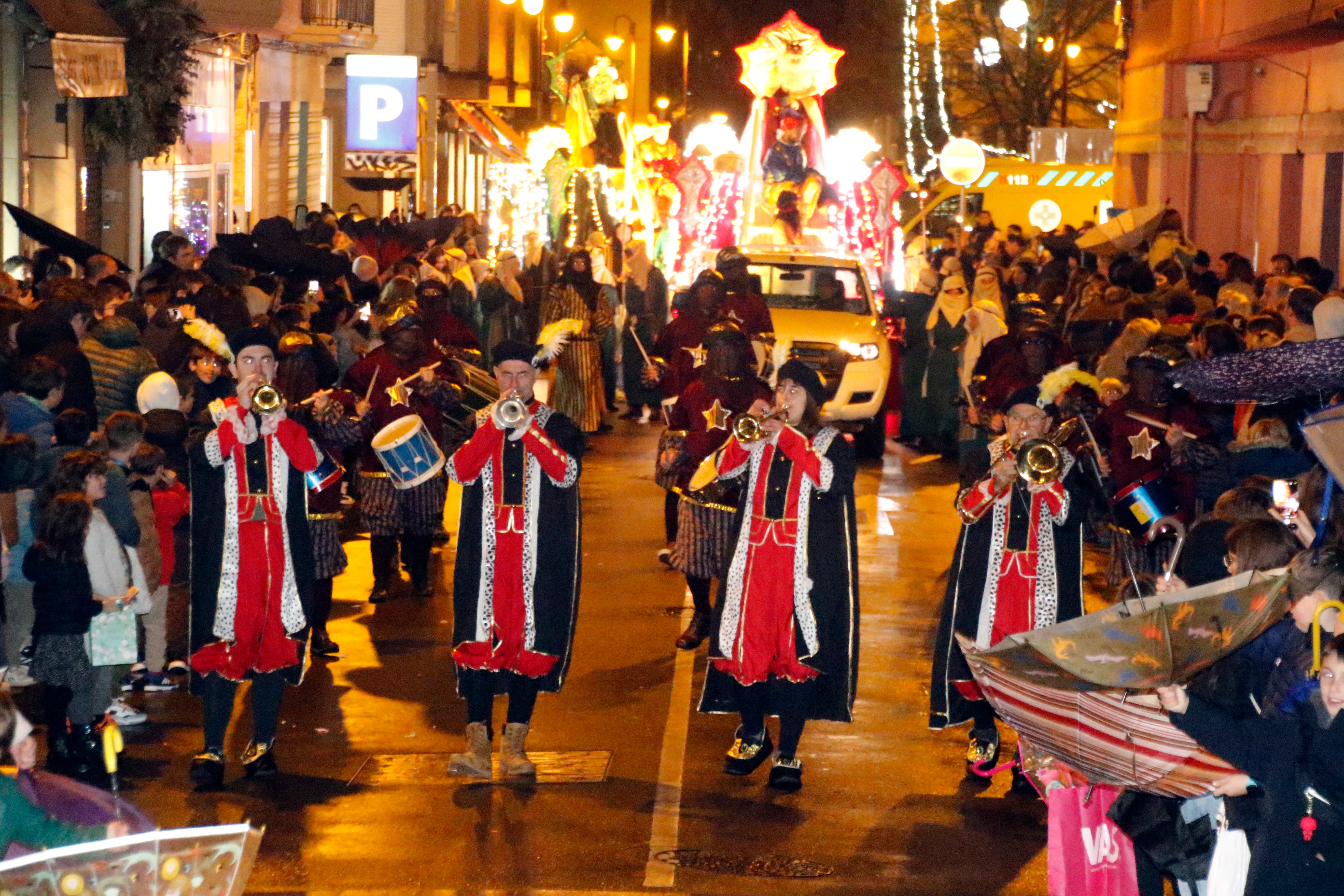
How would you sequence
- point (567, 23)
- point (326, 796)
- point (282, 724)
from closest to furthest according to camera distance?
point (326, 796)
point (282, 724)
point (567, 23)

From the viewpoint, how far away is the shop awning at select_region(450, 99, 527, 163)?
4388cm

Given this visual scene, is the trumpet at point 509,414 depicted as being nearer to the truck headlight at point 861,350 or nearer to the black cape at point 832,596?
the black cape at point 832,596

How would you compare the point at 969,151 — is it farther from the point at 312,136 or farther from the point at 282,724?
the point at 282,724

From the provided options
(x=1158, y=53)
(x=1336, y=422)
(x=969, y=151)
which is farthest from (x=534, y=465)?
(x=1158, y=53)

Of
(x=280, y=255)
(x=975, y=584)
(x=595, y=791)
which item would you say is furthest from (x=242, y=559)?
(x=280, y=255)

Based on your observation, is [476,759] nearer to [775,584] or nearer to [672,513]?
[775,584]

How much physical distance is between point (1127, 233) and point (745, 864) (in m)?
15.1

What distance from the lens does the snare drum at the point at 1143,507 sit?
32.6ft

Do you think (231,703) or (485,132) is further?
(485,132)

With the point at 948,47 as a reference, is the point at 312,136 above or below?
below

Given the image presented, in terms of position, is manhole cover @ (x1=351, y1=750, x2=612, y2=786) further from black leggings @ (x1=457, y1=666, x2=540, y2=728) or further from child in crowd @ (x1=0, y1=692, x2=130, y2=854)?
child in crowd @ (x1=0, y1=692, x2=130, y2=854)

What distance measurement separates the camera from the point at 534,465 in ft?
26.9

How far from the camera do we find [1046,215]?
3556cm

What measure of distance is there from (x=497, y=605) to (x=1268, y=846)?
12.7ft
